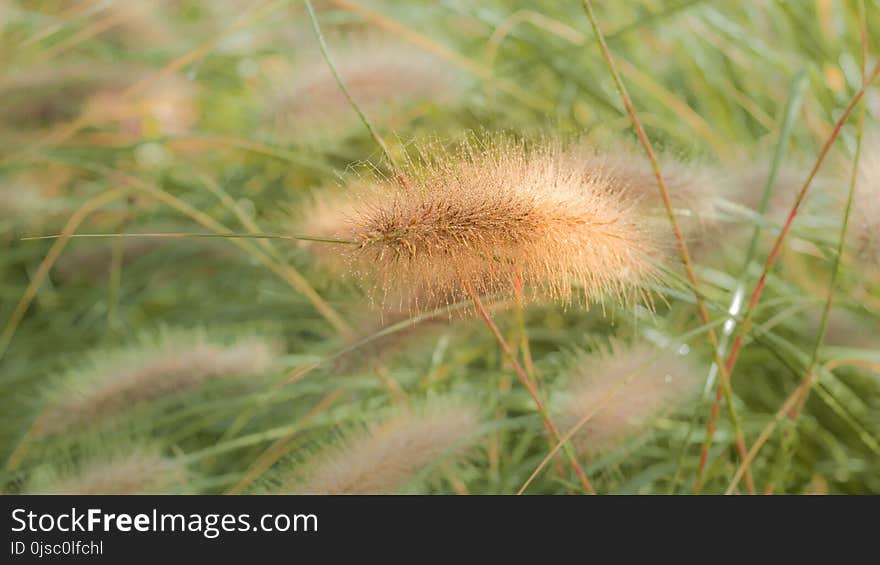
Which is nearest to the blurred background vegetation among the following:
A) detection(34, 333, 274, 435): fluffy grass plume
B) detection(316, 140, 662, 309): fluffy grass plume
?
detection(34, 333, 274, 435): fluffy grass plume

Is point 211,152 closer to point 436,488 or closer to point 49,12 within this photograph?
point 49,12

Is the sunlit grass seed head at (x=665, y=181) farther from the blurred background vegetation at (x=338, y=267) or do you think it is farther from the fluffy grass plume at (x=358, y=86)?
the fluffy grass plume at (x=358, y=86)

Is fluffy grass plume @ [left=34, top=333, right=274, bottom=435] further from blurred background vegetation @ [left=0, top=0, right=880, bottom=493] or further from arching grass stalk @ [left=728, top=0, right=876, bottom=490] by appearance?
arching grass stalk @ [left=728, top=0, right=876, bottom=490]

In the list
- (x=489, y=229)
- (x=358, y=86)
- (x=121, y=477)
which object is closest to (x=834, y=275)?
(x=489, y=229)

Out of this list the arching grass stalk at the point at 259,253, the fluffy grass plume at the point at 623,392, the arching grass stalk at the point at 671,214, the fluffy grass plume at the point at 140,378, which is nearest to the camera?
the arching grass stalk at the point at 671,214

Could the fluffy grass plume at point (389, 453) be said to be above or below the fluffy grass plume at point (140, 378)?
below

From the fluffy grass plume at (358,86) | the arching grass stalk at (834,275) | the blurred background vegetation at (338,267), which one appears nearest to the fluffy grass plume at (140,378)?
the blurred background vegetation at (338,267)
